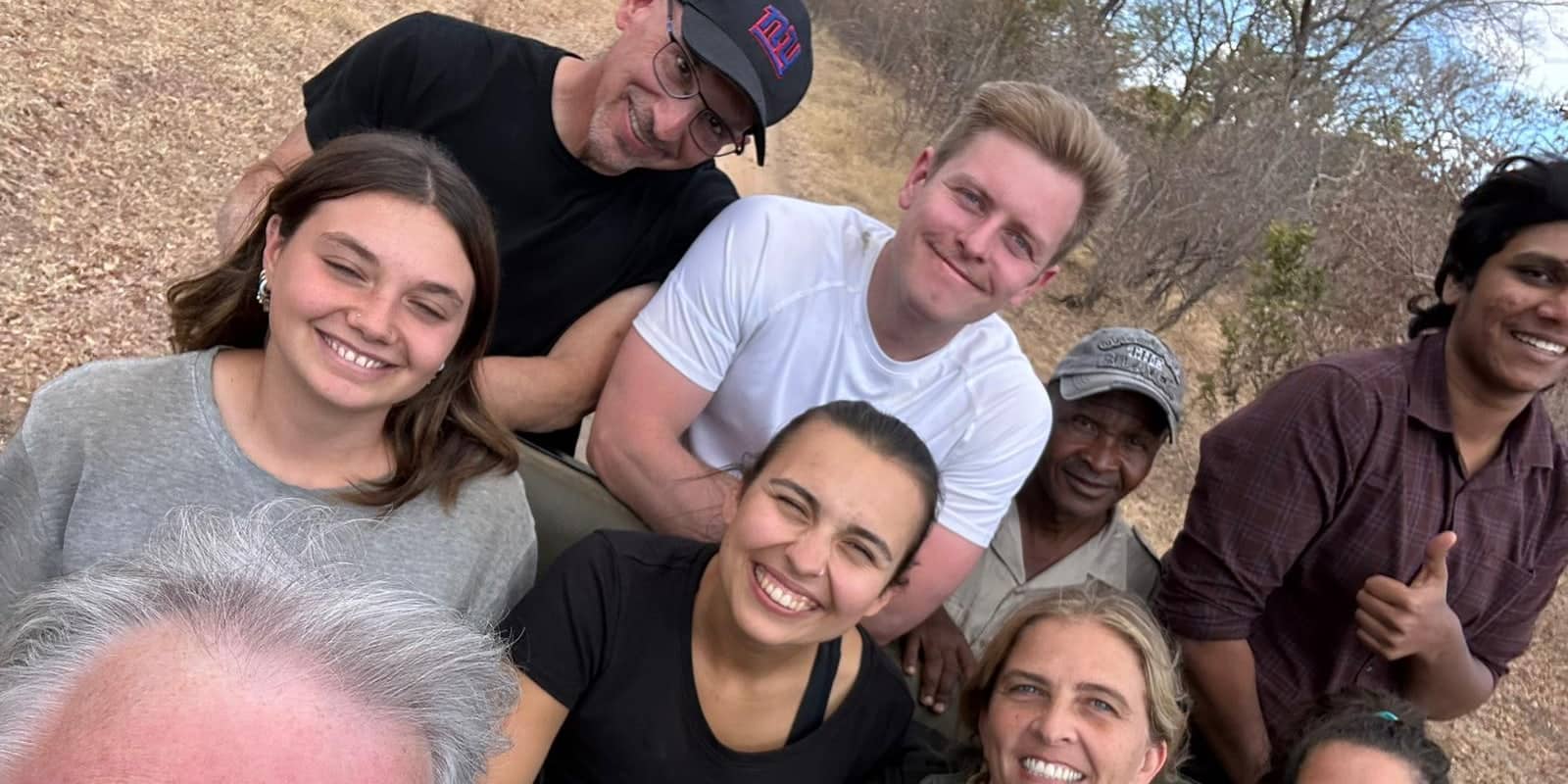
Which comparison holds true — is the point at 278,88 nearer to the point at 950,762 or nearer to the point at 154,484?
the point at 154,484

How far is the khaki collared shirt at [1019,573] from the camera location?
245cm

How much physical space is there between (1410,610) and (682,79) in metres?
1.80

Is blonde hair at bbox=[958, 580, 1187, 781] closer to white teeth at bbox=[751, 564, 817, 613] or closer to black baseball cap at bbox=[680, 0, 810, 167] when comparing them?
white teeth at bbox=[751, 564, 817, 613]

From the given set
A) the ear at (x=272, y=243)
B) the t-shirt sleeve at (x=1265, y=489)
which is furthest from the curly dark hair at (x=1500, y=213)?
the ear at (x=272, y=243)

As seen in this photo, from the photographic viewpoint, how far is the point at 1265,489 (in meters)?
1.99

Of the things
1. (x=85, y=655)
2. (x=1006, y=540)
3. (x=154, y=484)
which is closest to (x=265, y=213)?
(x=154, y=484)

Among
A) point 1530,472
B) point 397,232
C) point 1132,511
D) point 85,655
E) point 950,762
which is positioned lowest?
point 1132,511

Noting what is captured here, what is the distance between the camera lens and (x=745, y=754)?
1.79 meters

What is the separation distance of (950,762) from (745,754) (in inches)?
17.9

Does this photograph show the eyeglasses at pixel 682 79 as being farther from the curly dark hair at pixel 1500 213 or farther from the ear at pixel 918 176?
the curly dark hair at pixel 1500 213

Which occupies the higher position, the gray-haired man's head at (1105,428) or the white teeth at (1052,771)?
the gray-haired man's head at (1105,428)

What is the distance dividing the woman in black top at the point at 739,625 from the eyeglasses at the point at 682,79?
0.71 metres

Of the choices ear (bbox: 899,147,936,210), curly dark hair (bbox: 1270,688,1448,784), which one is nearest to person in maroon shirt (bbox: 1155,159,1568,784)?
curly dark hair (bbox: 1270,688,1448,784)

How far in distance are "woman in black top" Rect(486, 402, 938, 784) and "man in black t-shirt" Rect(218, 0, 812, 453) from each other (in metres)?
0.55
